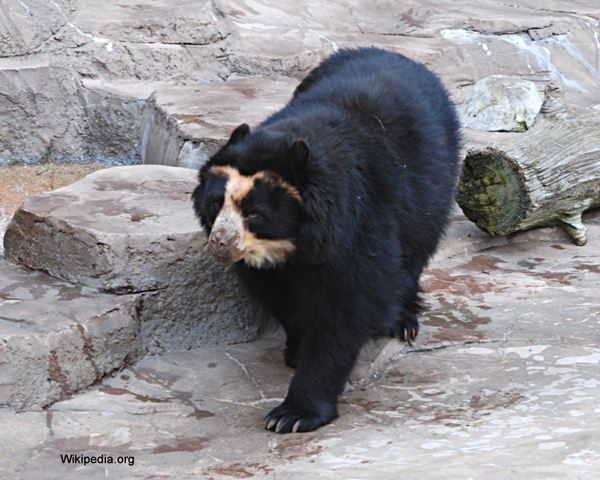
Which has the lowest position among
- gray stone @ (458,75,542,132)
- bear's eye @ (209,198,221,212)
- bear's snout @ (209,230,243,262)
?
bear's snout @ (209,230,243,262)

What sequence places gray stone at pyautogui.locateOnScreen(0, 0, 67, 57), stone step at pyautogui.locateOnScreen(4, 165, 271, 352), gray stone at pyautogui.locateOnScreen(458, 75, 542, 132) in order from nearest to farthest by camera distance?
stone step at pyautogui.locateOnScreen(4, 165, 271, 352)
gray stone at pyautogui.locateOnScreen(0, 0, 67, 57)
gray stone at pyautogui.locateOnScreen(458, 75, 542, 132)

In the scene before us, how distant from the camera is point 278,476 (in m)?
2.41

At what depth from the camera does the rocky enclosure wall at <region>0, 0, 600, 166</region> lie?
5.95 metres

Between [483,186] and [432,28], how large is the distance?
382 centimetres

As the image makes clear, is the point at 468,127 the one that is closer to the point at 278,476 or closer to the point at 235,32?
the point at 235,32

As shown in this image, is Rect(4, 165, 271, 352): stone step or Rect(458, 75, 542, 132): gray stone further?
Rect(458, 75, 542, 132): gray stone

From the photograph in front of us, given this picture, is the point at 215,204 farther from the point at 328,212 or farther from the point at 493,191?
the point at 493,191

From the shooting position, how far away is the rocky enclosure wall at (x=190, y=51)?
5.95 m

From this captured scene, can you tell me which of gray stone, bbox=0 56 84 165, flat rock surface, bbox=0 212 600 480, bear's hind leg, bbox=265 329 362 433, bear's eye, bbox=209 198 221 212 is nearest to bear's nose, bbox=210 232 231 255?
bear's eye, bbox=209 198 221 212

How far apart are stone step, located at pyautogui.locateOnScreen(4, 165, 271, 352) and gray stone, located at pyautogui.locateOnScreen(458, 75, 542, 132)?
343cm

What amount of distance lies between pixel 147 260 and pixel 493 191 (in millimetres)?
2213

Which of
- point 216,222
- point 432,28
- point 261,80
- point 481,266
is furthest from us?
point 432,28

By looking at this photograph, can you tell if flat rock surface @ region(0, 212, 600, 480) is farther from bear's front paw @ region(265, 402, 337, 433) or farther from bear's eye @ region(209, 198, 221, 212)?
bear's eye @ region(209, 198, 221, 212)

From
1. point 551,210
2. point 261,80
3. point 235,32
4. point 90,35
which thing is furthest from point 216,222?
point 235,32
